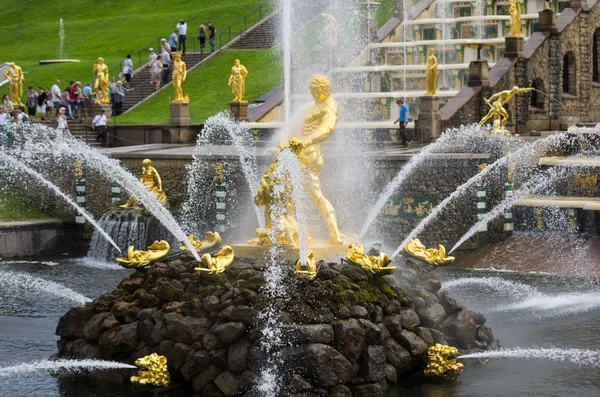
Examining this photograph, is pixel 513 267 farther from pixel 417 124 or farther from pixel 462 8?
pixel 462 8

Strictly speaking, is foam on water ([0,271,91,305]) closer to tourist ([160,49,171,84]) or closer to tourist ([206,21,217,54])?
tourist ([160,49,171,84])

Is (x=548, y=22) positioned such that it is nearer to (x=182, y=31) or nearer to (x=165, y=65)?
(x=165, y=65)

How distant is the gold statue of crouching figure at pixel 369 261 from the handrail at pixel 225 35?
36344 millimetres

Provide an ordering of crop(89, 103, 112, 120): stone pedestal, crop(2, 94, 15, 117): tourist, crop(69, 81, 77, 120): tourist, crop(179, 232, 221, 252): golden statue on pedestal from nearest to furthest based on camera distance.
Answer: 1. crop(179, 232, 221, 252): golden statue on pedestal
2. crop(2, 94, 15, 117): tourist
3. crop(89, 103, 112, 120): stone pedestal
4. crop(69, 81, 77, 120): tourist

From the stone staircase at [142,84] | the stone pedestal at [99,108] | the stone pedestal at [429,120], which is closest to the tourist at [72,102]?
the stone pedestal at [99,108]

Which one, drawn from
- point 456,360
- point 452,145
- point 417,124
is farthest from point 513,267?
point 456,360

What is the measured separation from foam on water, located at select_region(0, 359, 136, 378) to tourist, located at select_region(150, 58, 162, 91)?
1243 inches

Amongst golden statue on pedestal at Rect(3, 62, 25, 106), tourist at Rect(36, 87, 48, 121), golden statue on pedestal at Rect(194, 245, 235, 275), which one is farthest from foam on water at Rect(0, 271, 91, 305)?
golden statue on pedestal at Rect(3, 62, 25, 106)

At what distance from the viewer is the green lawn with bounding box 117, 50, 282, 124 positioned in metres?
47.8

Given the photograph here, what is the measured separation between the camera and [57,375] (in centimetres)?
2000

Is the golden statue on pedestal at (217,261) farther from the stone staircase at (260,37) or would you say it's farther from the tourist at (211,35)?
the stone staircase at (260,37)

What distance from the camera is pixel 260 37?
56812 millimetres

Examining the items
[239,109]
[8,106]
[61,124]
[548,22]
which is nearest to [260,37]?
[8,106]

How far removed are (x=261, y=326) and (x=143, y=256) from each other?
2.95m
